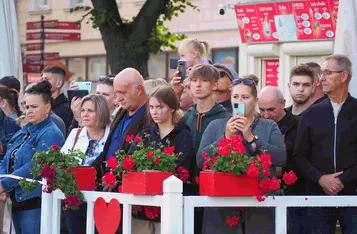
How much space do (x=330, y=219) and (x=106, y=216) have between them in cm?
166

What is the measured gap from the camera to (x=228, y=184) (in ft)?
24.5

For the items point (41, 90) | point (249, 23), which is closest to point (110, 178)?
point (41, 90)

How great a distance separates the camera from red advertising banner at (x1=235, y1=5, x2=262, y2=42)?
23094mm

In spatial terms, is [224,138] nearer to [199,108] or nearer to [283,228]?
[283,228]

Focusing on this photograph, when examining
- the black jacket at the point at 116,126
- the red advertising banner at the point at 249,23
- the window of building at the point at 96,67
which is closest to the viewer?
the black jacket at the point at 116,126

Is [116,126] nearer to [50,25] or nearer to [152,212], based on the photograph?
[152,212]

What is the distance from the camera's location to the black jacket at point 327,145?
27.8 ft

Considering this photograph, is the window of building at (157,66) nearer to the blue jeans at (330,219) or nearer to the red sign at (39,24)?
the red sign at (39,24)

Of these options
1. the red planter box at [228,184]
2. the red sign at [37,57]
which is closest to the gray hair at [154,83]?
the red planter box at [228,184]

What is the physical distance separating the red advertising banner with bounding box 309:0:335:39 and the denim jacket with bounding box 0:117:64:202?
12265 millimetres

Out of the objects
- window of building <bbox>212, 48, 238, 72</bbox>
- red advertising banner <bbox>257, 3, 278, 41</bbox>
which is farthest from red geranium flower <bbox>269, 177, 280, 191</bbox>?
window of building <bbox>212, 48, 238, 72</bbox>

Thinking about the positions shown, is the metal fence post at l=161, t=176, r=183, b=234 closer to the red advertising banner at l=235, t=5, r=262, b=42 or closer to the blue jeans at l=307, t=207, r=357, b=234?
the blue jeans at l=307, t=207, r=357, b=234

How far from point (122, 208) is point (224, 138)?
1.00 meters

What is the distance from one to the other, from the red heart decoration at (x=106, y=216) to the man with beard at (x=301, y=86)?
8.13 ft
